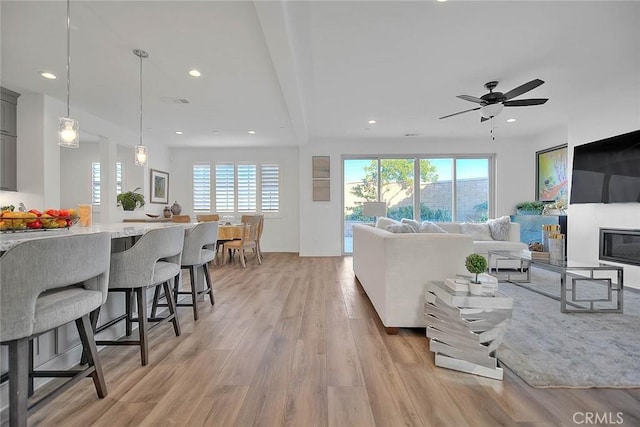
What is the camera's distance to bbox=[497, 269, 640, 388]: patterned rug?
1725 mm

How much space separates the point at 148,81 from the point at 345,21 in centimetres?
255

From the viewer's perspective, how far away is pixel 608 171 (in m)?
4.12

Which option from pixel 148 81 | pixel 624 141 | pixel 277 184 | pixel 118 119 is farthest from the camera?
pixel 277 184

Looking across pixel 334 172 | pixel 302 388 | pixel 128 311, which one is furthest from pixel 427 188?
pixel 128 311

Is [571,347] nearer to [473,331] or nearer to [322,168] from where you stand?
[473,331]

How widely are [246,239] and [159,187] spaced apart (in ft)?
9.44

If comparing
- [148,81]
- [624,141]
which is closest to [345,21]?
[148,81]

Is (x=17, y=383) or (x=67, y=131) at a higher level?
(x=67, y=131)

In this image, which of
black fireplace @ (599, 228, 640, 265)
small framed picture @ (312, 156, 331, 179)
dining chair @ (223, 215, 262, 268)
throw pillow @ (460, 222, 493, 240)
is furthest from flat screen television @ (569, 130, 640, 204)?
dining chair @ (223, 215, 262, 268)

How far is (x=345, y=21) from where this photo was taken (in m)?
2.54

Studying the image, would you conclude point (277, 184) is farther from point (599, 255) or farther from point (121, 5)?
point (599, 255)

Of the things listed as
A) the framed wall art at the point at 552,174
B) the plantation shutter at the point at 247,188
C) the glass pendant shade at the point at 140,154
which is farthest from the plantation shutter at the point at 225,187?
the framed wall art at the point at 552,174

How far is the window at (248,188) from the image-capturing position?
24.2ft

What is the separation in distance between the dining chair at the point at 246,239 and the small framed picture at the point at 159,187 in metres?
2.34
